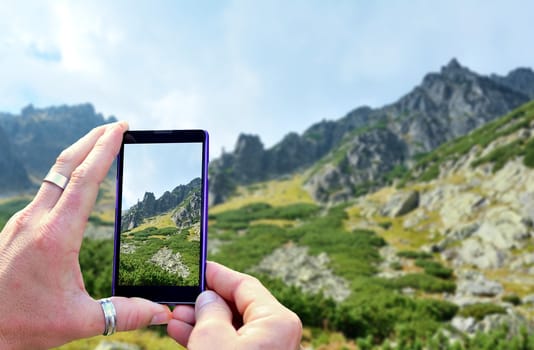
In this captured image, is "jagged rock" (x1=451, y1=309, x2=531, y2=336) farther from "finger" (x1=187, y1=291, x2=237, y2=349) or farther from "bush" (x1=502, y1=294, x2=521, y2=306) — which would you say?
"finger" (x1=187, y1=291, x2=237, y2=349)

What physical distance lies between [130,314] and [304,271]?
3179 cm

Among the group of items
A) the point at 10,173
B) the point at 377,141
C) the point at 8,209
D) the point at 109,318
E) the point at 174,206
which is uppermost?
the point at 377,141

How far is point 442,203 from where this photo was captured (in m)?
43.1

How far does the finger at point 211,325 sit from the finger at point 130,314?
0.23m

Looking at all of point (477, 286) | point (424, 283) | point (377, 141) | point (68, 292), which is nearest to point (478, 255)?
point (477, 286)

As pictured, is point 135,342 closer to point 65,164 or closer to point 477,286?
point 65,164

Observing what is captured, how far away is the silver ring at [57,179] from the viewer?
206cm

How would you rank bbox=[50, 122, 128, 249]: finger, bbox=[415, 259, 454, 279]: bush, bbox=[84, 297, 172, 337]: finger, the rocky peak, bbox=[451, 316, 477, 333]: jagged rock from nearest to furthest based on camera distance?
bbox=[50, 122, 128, 249]: finger < bbox=[84, 297, 172, 337]: finger < bbox=[451, 316, 477, 333]: jagged rock < bbox=[415, 259, 454, 279]: bush < the rocky peak

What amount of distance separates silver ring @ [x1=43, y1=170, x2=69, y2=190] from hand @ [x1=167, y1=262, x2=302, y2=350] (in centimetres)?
92

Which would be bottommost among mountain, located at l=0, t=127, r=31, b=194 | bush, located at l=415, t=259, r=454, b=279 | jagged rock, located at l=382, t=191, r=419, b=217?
bush, located at l=415, t=259, r=454, b=279

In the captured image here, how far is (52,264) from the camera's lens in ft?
6.51

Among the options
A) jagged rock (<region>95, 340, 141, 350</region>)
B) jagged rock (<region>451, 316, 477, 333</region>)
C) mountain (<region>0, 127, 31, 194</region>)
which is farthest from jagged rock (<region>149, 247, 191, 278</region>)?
mountain (<region>0, 127, 31, 194</region>)

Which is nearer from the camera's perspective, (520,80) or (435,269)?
(435,269)

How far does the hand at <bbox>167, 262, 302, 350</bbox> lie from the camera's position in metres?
1.85
